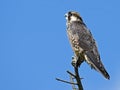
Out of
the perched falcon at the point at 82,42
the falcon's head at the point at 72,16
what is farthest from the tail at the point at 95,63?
the falcon's head at the point at 72,16

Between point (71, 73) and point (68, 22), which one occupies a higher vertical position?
point (68, 22)

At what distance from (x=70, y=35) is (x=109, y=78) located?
2970mm

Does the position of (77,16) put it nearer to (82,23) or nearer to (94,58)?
(82,23)

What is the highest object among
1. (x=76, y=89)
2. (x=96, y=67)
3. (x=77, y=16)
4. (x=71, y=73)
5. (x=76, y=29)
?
(x=77, y=16)

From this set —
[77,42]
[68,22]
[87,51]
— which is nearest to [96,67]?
[87,51]

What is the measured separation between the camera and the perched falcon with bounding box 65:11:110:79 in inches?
299

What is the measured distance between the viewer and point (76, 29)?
9625 mm

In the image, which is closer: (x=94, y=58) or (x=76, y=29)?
(x=94, y=58)

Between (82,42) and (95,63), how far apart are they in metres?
1.33

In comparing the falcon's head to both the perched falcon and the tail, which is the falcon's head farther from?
the tail

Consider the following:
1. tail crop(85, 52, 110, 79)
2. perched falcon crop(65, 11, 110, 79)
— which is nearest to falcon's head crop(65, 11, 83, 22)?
perched falcon crop(65, 11, 110, 79)

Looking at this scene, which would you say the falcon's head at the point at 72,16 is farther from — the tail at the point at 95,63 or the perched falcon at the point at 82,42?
the tail at the point at 95,63

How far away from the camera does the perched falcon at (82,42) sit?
760 centimetres

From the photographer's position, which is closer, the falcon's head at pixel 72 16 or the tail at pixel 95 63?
the tail at pixel 95 63
